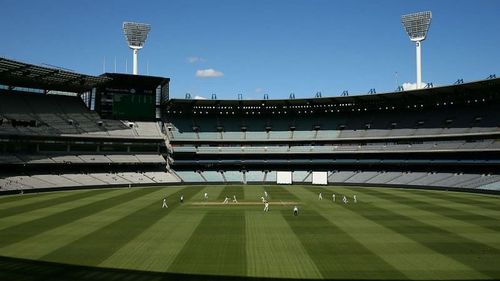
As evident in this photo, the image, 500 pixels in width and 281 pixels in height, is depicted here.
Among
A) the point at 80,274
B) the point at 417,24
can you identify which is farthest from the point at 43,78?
the point at 417,24

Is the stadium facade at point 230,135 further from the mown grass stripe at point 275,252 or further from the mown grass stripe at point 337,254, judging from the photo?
the mown grass stripe at point 275,252

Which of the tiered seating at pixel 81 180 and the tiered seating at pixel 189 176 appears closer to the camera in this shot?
Answer: the tiered seating at pixel 81 180

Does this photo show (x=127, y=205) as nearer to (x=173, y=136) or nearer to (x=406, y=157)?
(x=173, y=136)

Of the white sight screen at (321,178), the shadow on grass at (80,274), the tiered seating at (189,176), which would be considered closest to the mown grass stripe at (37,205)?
the shadow on grass at (80,274)

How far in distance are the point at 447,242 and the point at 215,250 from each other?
13815 mm

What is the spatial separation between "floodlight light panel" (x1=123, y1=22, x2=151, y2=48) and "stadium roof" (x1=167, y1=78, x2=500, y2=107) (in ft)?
42.8

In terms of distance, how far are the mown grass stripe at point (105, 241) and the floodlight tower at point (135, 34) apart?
54.5 m

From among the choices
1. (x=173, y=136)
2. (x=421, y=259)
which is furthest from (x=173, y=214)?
(x=173, y=136)

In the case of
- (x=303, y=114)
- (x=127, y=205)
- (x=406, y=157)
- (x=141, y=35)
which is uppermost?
(x=141, y=35)

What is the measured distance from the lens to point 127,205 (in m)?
45.5

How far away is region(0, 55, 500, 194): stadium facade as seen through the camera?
6769cm

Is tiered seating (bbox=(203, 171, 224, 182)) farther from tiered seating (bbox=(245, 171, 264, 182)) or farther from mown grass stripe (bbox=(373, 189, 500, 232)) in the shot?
mown grass stripe (bbox=(373, 189, 500, 232))

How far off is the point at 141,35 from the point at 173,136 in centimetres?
2066

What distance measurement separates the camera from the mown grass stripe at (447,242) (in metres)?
21.2
